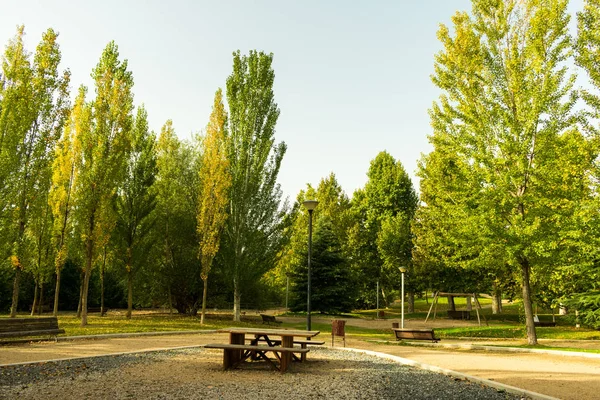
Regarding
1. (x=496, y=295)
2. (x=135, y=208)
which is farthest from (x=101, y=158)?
(x=496, y=295)

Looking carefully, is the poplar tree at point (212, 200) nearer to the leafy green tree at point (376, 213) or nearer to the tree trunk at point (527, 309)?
the tree trunk at point (527, 309)

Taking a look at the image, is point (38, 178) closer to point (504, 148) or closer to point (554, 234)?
point (504, 148)

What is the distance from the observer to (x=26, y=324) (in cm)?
1328

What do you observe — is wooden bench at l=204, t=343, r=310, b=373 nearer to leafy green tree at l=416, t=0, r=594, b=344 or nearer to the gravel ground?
the gravel ground

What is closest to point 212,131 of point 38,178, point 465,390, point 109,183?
point 109,183

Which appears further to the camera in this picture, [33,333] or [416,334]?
[416,334]

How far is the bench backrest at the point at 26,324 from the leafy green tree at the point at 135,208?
11.0m

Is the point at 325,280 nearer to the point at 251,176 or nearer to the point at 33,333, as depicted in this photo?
the point at 251,176

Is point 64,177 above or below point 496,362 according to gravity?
above

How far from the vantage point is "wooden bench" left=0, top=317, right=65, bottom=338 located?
12641 millimetres

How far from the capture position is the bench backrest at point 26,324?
12.7 m

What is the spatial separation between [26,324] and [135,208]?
498 inches

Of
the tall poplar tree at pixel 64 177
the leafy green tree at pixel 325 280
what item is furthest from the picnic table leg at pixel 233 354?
the leafy green tree at pixel 325 280

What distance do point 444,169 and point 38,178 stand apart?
27714mm
